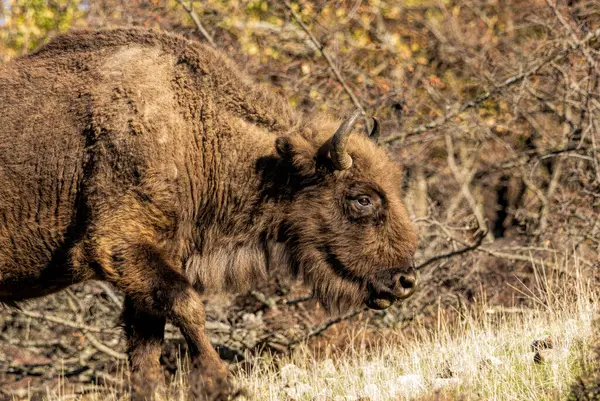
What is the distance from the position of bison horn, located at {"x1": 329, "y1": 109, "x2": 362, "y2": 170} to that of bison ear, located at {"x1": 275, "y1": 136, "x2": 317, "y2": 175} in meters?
0.17

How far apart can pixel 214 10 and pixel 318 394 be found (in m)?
6.93

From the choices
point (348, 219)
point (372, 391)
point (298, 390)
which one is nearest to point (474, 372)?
point (372, 391)

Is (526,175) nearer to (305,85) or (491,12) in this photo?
(305,85)

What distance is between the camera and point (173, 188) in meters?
5.82

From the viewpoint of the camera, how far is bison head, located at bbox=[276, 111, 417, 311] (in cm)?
619

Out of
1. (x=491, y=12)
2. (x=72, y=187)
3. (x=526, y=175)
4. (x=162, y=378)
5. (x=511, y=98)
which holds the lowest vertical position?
(x=162, y=378)

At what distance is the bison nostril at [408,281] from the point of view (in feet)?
20.0

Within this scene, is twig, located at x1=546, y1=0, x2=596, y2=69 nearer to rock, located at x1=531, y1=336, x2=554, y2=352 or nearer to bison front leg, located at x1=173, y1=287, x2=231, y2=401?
rock, located at x1=531, y1=336, x2=554, y2=352

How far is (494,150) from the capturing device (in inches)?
624

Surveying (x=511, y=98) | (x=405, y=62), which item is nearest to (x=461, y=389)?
(x=511, y=98)

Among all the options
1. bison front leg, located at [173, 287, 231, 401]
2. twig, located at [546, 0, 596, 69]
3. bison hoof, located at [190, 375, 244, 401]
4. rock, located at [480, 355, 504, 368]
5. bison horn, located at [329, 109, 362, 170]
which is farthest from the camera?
twig, located at [546, 0, 596, 69]

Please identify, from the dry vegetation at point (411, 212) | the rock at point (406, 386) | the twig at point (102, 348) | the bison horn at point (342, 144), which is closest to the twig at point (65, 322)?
the dry vegetation at point (411, 212)

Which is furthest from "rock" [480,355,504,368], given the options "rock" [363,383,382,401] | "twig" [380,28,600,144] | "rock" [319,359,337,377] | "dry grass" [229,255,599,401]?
"twig" [380,28,600,144]

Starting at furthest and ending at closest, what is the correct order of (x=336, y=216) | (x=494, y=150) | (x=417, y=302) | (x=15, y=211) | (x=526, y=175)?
(x=494, y=150), (x=526, y=175), (x=417, y=302), (x=336, y=216), (x=15, y=211)
